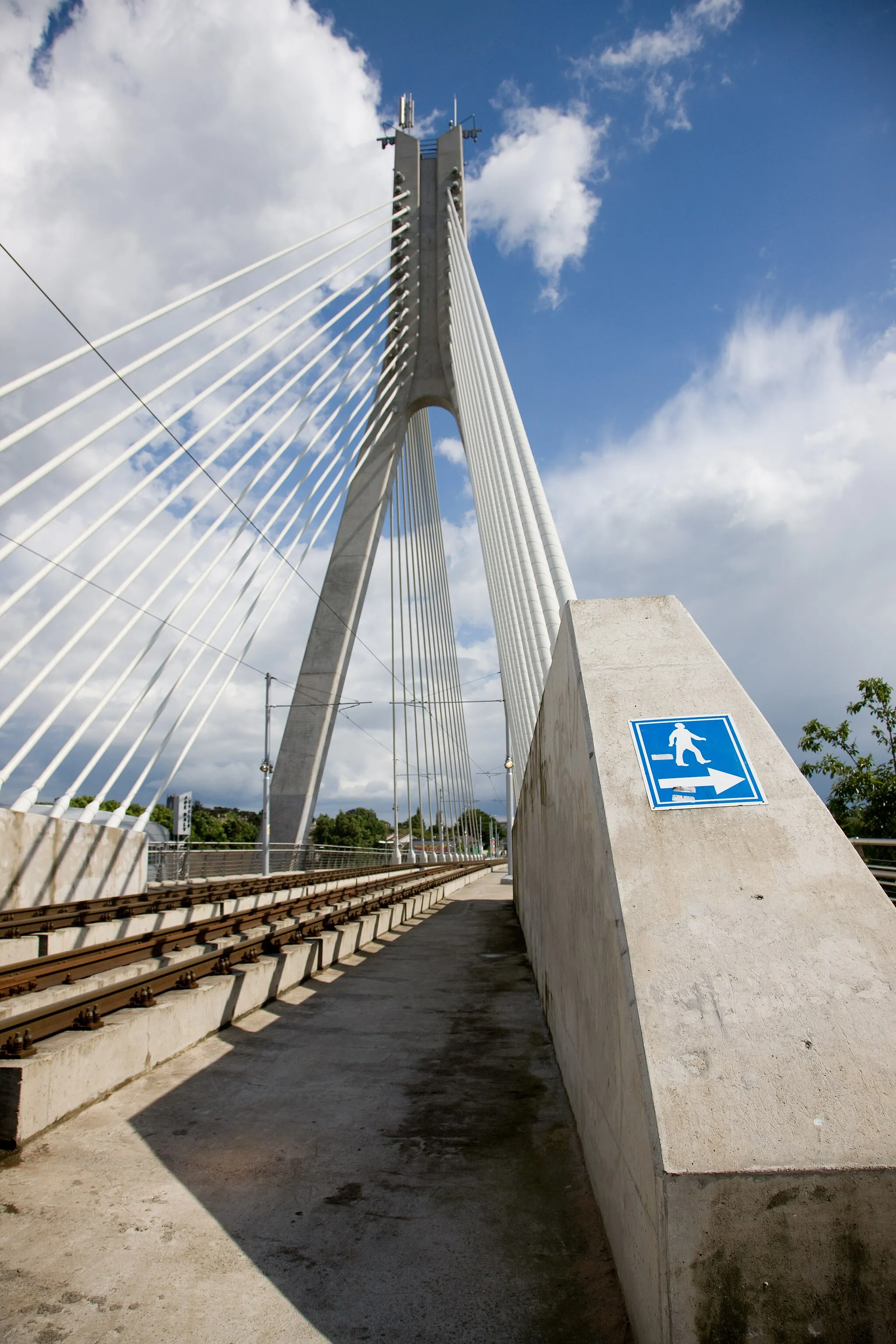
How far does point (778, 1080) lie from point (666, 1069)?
0.87ft

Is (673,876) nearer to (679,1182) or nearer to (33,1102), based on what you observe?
(679,1182)

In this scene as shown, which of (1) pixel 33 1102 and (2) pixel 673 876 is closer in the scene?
(2) pixel 673 876

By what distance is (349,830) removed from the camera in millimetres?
96125

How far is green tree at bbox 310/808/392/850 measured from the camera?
94.0 meters

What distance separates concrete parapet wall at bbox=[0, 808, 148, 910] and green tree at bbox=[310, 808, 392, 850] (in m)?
79.1

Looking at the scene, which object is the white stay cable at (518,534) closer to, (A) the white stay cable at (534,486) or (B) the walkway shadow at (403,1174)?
(A) the white stay cable at (534,486)

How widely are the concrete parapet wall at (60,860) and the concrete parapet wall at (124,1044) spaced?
147 inches

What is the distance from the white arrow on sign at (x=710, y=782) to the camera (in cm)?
276

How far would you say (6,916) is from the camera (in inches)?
308

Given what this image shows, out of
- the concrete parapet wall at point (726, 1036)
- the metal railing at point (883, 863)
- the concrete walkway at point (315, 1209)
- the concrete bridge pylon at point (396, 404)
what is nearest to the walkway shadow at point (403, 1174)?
the concrete walkway at point (315, 1209)

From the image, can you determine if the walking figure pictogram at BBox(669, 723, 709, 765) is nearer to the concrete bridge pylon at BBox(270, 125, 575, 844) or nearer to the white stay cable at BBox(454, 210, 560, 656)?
the white stay cable at BBox(454, 210, 560, 656)

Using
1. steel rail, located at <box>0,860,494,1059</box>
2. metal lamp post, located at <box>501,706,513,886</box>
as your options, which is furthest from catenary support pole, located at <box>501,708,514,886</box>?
steel rail, located at <box>0,860,494,1059</box>

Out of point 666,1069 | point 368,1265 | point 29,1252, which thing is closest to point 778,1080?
point 666,1069

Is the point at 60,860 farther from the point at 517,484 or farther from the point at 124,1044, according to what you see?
the point at 517,484
